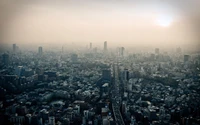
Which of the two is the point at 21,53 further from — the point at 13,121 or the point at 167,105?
the point at 167,105

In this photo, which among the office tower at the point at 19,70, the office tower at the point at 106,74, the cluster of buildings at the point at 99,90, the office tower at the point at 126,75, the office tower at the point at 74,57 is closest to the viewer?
the cluster of buildings at the point at 99,90

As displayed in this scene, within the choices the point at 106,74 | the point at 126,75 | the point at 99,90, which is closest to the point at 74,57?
the point at 106,74

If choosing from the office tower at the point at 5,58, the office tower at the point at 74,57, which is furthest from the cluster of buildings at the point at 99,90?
the office tower at the point at 74,57

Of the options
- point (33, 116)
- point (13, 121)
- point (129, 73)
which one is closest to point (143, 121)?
point (33, 116)

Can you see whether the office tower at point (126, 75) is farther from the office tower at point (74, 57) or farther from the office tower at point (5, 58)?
the office tower at point (5, 58)

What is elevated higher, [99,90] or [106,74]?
[106,74]

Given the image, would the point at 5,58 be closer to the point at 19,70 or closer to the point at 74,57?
the point at 19,70

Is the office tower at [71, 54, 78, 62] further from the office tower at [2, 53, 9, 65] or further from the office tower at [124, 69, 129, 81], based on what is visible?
the office tower at [2, 53, 9, 65]

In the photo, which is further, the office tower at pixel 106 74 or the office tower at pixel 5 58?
the office tower at pixel 106 74

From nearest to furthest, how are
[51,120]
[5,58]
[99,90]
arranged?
1. [51,120]
2. [99,90]
3. [5,58]

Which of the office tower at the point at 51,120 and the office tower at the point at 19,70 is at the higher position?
the office tower at the point at 19,70

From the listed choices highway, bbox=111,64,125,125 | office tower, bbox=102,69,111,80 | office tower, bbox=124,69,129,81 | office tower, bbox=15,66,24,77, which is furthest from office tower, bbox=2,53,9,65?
office tower, bbox=124,69,129,81

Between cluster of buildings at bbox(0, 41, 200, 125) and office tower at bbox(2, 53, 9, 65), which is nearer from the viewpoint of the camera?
cluster of buildings at bbox(0, 41, 200, 125)
